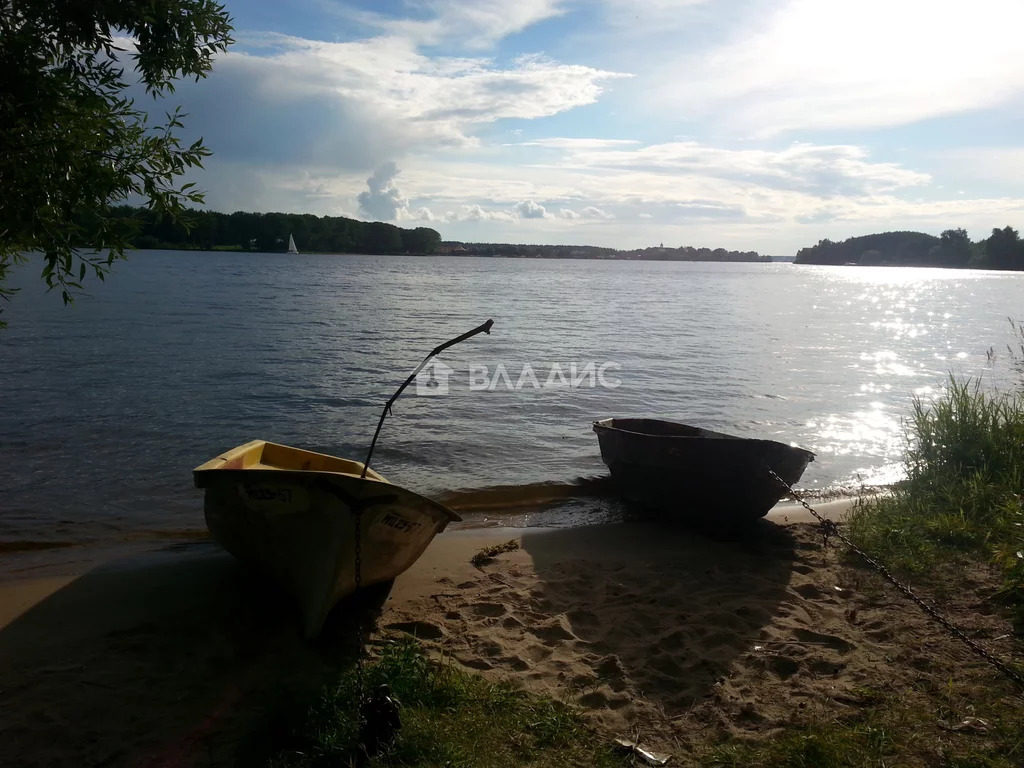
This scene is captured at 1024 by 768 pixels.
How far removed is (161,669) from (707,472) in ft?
18.4

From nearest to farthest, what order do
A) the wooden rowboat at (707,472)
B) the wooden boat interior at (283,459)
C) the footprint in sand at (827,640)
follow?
the footprint in sand at (827,640), the wooden boat interior at (283,459), the wooden rowboat at (707,472)

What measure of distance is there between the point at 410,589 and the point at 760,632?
3.10m

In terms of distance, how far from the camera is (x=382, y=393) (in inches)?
684

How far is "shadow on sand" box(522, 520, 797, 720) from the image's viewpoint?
5227 mm

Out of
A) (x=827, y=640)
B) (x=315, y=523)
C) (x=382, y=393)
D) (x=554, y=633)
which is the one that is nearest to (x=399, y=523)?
(x=315, y=523)

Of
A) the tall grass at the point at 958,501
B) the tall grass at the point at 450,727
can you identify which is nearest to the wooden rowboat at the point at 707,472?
the tall grass at the point at 958,501

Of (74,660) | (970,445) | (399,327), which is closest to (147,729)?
(74,660)

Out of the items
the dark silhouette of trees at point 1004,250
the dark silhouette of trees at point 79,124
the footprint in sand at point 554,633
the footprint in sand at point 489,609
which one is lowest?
the footprint in sand at point 489,609

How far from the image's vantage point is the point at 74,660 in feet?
17.7

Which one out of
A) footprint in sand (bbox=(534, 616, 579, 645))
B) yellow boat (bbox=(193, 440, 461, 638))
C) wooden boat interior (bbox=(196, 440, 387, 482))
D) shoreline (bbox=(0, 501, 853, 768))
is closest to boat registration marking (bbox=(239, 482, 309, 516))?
yellow boat (bbox=(193, 440, 461, 638))

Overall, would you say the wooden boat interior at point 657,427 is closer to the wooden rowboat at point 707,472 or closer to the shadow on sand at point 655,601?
the wooden rowboat at point 707,472

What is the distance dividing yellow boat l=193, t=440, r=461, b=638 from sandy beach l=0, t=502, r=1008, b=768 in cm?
40

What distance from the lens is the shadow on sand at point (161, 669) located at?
4.45m

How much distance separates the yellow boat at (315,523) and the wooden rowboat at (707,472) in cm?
317
